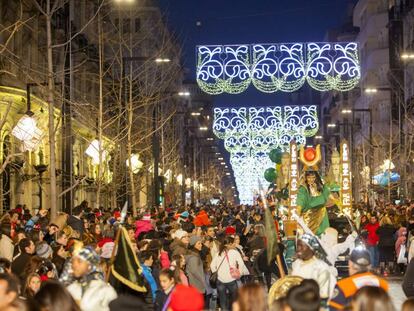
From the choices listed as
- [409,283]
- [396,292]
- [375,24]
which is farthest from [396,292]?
[375,24]

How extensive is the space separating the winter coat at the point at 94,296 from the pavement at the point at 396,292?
9.36 meters

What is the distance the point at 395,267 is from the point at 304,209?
11.0m

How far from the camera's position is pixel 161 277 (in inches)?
471

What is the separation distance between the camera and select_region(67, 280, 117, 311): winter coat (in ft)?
32.4

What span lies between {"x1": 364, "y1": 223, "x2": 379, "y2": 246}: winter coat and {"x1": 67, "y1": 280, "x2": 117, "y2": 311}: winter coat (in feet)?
65.2

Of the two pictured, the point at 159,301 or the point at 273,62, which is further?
the point at 273,62

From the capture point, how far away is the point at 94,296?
A: 9.92 m

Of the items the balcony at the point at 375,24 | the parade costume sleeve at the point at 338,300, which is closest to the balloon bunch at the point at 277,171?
the parade costume sleeve at the point at 338,300

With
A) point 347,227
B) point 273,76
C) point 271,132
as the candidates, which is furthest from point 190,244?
point 271,132

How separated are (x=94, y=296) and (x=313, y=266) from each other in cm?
250

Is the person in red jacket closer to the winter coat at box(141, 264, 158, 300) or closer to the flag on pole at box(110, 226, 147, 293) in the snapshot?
the winter coat at box(141, 264, 158, 300)

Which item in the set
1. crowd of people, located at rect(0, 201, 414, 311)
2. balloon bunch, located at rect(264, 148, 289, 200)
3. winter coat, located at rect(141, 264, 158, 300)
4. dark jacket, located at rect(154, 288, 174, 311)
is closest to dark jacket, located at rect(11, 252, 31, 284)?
crowd of people, located at rect(0, 201, 414, 311)

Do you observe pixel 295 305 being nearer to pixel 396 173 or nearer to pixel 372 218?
pixel 372 218

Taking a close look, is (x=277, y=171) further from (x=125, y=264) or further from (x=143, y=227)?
(x=125, y=264)
